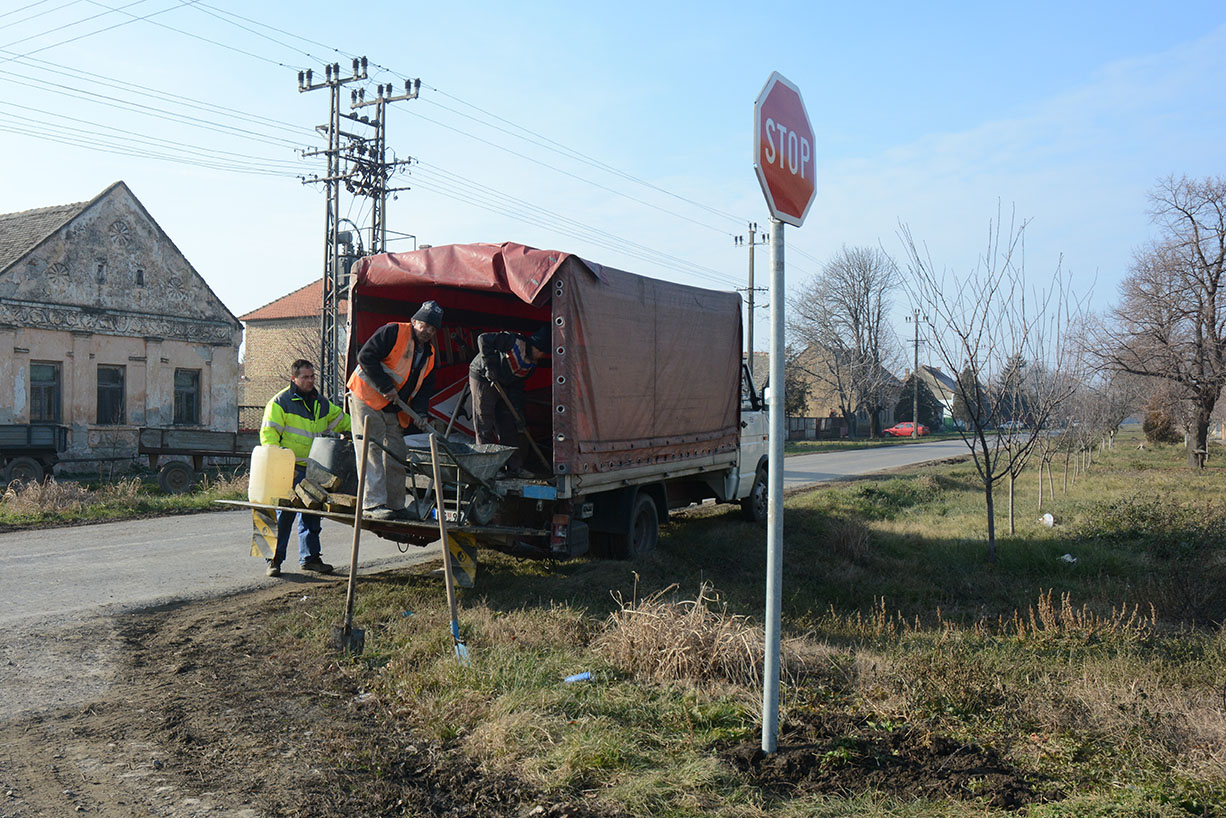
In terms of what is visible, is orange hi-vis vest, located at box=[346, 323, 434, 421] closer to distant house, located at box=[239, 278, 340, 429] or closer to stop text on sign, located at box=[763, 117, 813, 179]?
stop text on sign, located at box=[763, 117, 813, 179]

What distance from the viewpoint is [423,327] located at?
7105 mm

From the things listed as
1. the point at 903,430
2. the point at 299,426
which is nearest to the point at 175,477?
the point at 299,426

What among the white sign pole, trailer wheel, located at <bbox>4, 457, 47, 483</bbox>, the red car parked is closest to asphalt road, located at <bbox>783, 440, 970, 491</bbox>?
trailer wheel, located at <bbox>4, 457, 47, 483</bbox>

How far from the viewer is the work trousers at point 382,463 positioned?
23.0 feet

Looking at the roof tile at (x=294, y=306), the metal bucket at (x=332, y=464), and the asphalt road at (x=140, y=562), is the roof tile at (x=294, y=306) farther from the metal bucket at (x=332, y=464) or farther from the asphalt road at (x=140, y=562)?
the metal bucket at (x=332, y=464)

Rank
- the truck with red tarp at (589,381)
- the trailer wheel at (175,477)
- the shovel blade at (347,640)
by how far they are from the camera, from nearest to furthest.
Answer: the shovel blade at (347,640)
the truck with red tarp at (589,381)
the trailer wheel at (175,477)

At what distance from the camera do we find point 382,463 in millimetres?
7031

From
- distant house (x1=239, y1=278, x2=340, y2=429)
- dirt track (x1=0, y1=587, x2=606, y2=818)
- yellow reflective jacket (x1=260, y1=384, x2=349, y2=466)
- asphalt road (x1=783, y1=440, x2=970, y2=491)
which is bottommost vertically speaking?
dirt track (x1=0, y1=587, x2=606, y2=818)

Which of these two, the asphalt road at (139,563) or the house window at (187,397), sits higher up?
the house window at (187,397)

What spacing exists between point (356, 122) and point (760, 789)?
Result: 25.2m

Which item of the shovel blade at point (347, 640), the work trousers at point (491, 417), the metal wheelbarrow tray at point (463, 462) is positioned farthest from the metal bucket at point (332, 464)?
the shovel blade at point (347, 640)

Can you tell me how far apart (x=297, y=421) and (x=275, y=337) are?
44.7m

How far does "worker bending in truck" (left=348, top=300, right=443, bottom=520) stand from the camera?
694 centimetres

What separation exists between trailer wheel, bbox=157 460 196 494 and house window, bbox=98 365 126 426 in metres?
8.39
